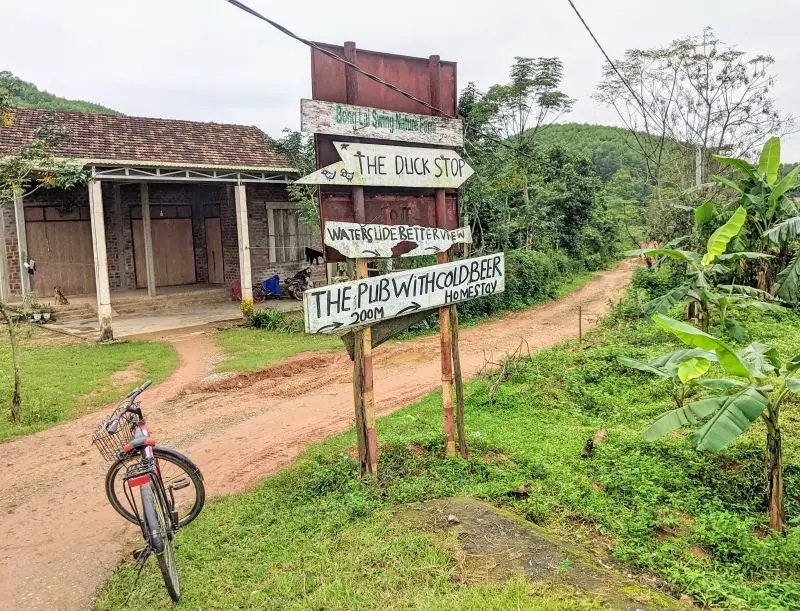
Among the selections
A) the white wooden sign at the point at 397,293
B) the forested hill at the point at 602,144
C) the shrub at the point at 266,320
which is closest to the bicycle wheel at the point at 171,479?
the white wooden sign at the point at 397,293

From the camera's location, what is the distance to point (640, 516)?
4234 mm

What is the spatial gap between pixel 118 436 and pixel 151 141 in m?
12.3

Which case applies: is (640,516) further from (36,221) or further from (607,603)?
(36,221)

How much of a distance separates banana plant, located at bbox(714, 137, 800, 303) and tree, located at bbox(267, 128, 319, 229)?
903 centimetres

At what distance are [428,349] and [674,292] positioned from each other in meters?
5.12

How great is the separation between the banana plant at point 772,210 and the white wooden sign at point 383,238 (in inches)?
183

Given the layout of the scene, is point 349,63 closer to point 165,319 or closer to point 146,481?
point 146,481

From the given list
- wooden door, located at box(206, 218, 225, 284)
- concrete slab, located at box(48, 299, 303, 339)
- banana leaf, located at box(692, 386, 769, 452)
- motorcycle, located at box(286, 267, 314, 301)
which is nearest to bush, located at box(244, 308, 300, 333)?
concrete slab, located at box(48, 299, 303, 339)

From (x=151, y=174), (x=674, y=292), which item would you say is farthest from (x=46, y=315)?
(x=674, y=292)

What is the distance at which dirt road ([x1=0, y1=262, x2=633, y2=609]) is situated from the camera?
14.3 feet

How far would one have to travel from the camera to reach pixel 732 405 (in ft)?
12.2

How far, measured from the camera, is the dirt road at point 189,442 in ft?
14.3

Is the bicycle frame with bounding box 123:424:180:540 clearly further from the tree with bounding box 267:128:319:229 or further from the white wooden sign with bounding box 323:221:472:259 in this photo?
the tree with bounding box 267:128:319:229

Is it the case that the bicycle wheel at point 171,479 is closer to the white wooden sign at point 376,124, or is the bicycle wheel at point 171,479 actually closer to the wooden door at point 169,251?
the white wooden sign at point 376,124
